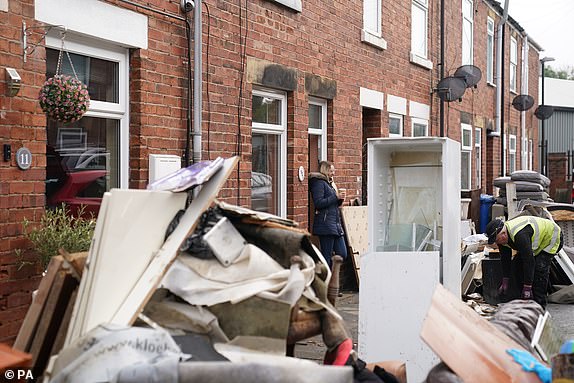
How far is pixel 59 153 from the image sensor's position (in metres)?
6.49

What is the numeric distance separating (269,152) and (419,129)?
19.4 ft

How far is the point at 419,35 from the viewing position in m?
14.9

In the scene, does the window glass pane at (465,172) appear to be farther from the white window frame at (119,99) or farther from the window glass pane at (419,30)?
the white window frame at (119,99)

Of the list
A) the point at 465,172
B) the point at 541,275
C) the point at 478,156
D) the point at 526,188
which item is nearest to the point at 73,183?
the point at 541,275

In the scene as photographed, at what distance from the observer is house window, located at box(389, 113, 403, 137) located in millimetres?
13562

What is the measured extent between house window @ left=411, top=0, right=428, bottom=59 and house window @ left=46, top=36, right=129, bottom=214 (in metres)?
8.43

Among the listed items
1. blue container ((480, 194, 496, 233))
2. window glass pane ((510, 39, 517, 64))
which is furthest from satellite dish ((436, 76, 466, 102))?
window glass pane ((510, 39, 517, 64))

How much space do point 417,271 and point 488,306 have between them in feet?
14.0

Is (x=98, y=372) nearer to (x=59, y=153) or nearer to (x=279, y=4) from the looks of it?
(x=59, y=153)

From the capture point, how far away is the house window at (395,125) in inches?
534

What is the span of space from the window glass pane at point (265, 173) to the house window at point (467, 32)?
31.2 feet

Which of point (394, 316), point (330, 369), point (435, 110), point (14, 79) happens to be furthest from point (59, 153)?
point (435, 110)

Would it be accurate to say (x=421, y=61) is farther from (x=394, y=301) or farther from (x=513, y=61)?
(x=513, y=61)

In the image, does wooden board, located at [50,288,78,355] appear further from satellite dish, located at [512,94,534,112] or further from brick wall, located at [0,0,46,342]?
satellite dish, located at [512,94,534,112]
